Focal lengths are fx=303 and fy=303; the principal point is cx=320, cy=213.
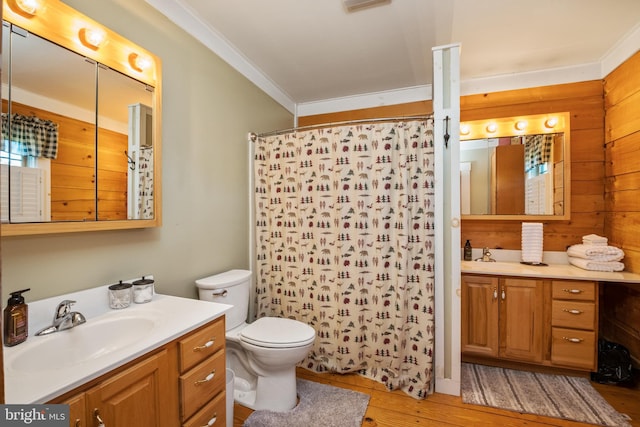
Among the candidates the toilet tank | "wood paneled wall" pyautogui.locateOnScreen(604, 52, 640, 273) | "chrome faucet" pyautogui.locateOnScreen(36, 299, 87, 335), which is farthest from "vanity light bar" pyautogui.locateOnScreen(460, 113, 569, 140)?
"chrome faucet" pyautogui.locateOnScreen(36, 299, 87, 335)

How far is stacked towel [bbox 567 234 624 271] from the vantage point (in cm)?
225

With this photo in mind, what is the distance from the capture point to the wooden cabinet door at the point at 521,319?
7.42 ft

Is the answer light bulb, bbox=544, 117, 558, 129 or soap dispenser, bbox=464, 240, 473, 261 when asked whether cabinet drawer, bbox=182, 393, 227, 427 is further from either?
light bulb, bbox=544, 117, 558, 129

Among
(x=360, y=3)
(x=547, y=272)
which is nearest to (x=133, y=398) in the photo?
(x=360, y=3)

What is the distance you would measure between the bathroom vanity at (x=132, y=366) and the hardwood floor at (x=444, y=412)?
2.28 feet

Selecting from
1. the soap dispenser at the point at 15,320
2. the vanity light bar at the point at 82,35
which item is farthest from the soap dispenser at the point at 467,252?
the soap dispenser at the point at 15,320

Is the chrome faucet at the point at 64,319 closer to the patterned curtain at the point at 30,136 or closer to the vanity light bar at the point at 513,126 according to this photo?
the patterned curtain at the point at 30,136

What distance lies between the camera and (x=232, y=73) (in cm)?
237

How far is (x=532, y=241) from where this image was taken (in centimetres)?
256

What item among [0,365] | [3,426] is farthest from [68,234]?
[0,365]

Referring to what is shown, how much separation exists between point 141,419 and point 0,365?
28.1 inches

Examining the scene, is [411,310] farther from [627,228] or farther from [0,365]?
[0,365]

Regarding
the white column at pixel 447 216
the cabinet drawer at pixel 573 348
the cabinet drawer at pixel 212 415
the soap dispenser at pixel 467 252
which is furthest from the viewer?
the soap dispenser at pixel 467 252

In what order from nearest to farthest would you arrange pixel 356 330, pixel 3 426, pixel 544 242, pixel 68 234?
1. pixel 3 426
2. pixel 68 234
3. pixel 356 330
4. pixel 544 242
